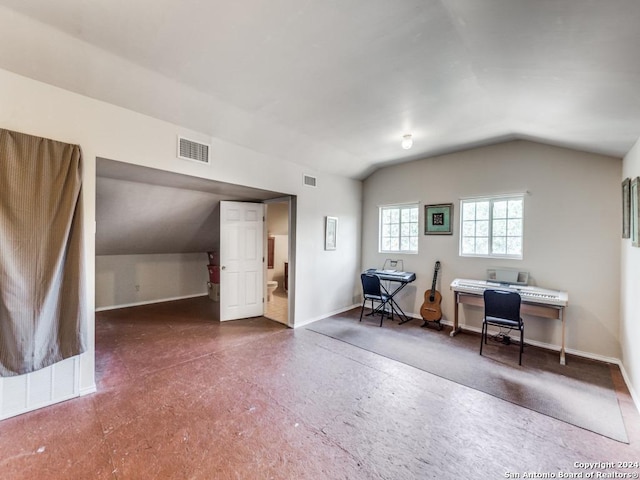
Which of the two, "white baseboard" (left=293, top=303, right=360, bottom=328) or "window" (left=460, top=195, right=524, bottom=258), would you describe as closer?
"window" (left=460, top=195, right=524, bottom=258)

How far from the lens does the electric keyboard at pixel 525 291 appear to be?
305cm

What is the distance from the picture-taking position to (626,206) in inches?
107

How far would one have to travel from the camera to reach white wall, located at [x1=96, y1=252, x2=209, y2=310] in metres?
5.00

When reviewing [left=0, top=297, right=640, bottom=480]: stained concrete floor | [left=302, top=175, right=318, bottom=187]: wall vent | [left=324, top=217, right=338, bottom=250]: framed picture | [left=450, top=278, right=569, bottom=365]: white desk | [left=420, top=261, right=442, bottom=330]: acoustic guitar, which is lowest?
[left=0, top=297, right=640, bottom=480]: stained concrete floor

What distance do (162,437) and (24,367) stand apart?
120 cm

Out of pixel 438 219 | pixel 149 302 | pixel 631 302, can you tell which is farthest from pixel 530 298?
pixel 149 302

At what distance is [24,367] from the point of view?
6.50ft

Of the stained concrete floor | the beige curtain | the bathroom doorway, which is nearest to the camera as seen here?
the stained concrete floor

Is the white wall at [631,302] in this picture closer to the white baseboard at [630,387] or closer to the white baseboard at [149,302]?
the white baseboard at [630,387]

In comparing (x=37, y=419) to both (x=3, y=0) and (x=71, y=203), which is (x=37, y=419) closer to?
(x=71, y=203)

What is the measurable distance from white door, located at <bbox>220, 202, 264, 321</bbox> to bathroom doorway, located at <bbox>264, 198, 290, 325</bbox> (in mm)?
492

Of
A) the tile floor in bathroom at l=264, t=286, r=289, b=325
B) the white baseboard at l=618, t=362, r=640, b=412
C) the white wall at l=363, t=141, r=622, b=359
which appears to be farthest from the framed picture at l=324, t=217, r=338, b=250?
the white baseboard at l=618, t=362, r=640, b=412

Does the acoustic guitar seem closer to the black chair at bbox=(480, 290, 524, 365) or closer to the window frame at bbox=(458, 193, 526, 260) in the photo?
the window frame at bbox=(458, 193, 526, 260)

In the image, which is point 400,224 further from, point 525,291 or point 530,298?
point 530,298
